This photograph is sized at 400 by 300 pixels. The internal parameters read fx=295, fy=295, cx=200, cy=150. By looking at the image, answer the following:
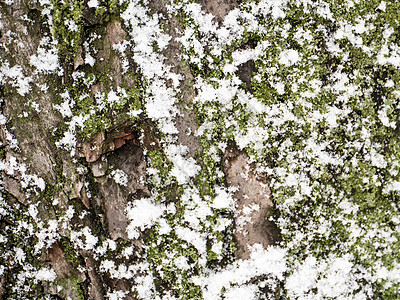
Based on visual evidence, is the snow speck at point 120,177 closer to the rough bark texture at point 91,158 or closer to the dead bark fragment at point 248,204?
the rough bark texture at point 91,158

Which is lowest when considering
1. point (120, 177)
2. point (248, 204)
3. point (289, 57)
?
point (248, 204)

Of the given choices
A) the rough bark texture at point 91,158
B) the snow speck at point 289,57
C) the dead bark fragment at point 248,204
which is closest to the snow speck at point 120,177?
the rough bark texture at point 91,158

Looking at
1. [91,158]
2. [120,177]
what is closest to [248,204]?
[120,177]

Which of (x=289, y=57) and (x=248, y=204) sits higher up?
(x=289, y=57)

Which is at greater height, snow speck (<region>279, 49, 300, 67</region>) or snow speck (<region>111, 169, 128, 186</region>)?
snow speck (<region>279, 49, 300, 67</region>)

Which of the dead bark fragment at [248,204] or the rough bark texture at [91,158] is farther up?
the rough bark texture at [91,158]

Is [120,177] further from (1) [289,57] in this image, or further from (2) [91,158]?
(1) [289,57]

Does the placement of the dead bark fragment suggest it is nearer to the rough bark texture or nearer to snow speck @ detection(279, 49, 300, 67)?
the rough bark texture

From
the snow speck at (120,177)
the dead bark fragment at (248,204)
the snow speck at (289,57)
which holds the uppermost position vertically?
the snow speck at (289,57)

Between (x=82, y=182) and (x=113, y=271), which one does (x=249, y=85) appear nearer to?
(x=82, y=182)

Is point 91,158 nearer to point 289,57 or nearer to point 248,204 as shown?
point 248,204

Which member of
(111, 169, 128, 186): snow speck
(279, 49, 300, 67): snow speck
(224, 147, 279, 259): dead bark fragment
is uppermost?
(279, 49, 300, 67): snow speck

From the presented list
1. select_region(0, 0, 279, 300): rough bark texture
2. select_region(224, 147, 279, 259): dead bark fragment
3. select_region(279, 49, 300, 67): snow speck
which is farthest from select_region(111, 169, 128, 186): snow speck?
select_region(279, 49, 300, 67): snow speck

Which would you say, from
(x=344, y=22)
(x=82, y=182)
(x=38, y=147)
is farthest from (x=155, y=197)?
(x=344, y=22)
